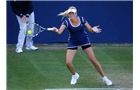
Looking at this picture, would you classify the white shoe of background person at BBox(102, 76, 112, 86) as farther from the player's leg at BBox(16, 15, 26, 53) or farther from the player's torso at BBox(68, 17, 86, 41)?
the player's leg at BBox(16, 15, 26, 53)

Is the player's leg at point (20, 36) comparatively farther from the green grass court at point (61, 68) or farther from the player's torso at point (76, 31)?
the player's torso at point (76, 31)

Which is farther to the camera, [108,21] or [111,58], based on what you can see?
[108,21]

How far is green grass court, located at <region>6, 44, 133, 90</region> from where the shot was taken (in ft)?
34.7

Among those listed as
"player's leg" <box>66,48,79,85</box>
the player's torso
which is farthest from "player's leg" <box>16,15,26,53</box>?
the player's torso

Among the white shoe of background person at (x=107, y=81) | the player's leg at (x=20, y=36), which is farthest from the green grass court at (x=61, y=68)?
the player's leg at (x=20, y=36)

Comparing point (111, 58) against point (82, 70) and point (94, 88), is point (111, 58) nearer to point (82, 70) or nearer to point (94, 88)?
point (82, 70)

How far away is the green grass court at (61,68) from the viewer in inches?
416

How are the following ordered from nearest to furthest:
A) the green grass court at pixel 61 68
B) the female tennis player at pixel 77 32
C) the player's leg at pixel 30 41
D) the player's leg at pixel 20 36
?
1. the female tennis player at pixel 77 32
2. the green grass court at pixel 61 68
3. the player's leg at pixel 20 36
4. the player's leg at pixel 30 41

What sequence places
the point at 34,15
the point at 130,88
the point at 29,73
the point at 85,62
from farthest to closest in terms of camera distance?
the point at 34,15 → the point at 85,62 → the point at 29,73 → the point at 130,88

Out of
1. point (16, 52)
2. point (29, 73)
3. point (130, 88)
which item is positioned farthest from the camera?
point (16, 52)

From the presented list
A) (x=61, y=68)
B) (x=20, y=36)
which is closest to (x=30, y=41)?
(x=20, y=36)

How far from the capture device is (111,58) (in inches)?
526

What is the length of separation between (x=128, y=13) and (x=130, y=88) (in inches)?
215

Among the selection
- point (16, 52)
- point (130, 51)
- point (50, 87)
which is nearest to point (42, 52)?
point (16, 52)
